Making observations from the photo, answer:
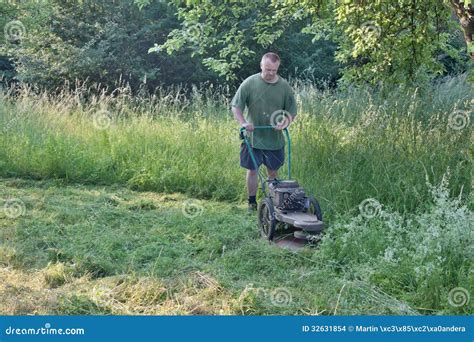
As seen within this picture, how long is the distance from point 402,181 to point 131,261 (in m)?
2.94

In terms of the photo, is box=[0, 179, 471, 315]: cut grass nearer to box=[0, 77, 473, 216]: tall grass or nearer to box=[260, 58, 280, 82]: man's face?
box=[0, 77, 473, 216]: tall grass

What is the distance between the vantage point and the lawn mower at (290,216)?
215 inches

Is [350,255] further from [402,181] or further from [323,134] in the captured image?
[323,134]

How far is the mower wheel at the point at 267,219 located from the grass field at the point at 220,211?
0.59 ft
